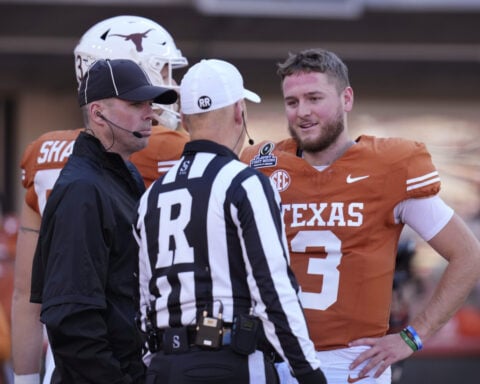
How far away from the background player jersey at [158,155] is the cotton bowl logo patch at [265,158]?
33cm

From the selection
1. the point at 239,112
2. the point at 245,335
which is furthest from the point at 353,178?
the point at 245,335

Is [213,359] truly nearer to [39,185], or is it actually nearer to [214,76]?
[214,76]

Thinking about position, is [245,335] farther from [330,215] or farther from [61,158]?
[61,158]

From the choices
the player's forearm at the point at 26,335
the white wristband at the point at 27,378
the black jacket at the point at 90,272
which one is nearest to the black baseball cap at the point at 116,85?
the black jacket at the point at 90,272

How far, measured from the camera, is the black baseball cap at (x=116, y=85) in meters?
3.87

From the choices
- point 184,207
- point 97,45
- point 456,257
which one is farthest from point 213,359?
point 97,45

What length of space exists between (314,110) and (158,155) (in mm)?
727

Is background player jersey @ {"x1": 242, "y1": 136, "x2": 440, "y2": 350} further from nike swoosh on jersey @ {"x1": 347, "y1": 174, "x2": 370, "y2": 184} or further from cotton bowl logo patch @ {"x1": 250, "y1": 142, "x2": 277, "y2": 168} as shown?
cotton bowl logo patch @ {"x1": 250, "y1": 142, "x2": 277, "y2": 168}

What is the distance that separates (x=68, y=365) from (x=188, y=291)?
0.50 m

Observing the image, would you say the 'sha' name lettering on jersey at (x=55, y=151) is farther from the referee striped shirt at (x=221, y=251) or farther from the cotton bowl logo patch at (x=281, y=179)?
the referee striped shirt at (x=221, y=251)

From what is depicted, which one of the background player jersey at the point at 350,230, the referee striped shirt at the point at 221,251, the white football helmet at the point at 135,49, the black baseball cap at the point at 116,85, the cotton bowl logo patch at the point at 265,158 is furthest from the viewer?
the white football helmet at the point at 135,49

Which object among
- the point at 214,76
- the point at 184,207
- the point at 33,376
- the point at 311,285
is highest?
the point at 214,76

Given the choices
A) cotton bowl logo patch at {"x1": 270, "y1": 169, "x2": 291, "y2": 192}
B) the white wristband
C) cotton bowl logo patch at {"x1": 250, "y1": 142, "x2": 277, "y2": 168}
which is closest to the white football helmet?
cotton bowl logo patch at {"x1": 250, "y1": 142, "x2": 277, "y2": 168}

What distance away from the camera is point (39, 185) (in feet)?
15.0
